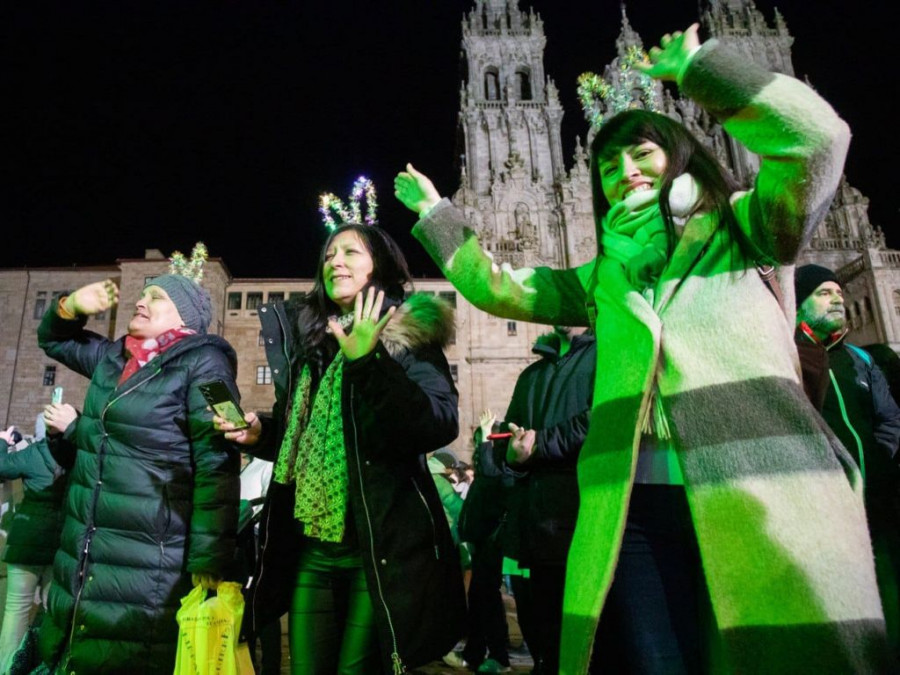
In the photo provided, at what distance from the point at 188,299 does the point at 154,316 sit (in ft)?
0.82

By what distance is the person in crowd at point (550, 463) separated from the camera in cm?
317

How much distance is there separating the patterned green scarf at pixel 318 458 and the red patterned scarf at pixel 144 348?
949 mm

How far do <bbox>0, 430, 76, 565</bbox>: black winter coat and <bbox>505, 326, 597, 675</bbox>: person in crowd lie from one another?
3.81m

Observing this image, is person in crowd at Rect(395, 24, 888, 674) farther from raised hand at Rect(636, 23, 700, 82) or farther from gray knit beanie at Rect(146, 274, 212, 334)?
gray knit beanie at Rect(146, 274, 212, 334)

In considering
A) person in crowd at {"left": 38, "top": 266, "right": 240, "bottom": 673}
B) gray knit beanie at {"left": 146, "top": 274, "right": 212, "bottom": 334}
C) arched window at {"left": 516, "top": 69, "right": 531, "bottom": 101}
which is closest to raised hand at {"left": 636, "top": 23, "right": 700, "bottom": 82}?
person in crowd at {"left": 38, "top": 266, "right": 240, "bottom": 673}

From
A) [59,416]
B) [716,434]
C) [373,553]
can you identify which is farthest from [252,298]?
[716,434]

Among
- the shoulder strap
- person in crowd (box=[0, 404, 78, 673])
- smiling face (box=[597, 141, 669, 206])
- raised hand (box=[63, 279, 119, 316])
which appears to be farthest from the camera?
person in crowd (box=[0, 404, 78, 673])

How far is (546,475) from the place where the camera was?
11.2ft

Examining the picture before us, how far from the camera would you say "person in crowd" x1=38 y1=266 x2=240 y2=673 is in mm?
2721

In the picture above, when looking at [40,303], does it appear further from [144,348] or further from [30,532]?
[144,348]

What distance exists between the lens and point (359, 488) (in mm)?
2506

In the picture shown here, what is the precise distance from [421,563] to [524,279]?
1.33 meters

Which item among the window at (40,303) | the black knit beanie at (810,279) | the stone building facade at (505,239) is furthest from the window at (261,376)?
the black knit beanie at (810,279)

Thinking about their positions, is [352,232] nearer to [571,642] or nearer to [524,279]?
[524,279]
